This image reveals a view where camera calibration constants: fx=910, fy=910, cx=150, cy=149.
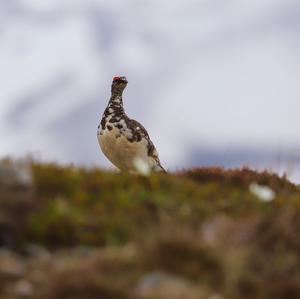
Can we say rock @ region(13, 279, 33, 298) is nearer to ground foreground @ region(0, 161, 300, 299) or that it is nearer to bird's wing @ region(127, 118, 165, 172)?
ground foreground @ region(0, 161, 300, 299)

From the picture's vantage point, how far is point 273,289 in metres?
9.34

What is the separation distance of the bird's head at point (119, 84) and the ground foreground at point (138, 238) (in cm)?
983

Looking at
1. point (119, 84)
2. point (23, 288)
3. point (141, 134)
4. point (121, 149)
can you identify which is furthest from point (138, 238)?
point (119, 84)

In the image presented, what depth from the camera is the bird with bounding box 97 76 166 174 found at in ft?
71.5

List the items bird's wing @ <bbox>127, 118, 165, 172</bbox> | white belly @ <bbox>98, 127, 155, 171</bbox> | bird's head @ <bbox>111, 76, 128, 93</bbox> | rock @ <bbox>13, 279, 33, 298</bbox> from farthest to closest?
bird's head @ <bbox>111, 76, 128, 93</bbox>
bird's wing @ <bbox>127, 118, 165, 172</bbox>
white belly @ <bbox>98, 127, 155, 171</bbox>
rock @ <bbox>13, 279, 33, 298</bbox>

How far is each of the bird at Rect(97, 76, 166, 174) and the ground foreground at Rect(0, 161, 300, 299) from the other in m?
7.81

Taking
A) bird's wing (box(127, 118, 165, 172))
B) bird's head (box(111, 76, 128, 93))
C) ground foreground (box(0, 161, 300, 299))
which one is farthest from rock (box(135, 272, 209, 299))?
bird's head (box(111, 76, 128, 93))

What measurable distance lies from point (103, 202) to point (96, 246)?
1.42 m

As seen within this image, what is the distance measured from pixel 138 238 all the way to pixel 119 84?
13.9 meters

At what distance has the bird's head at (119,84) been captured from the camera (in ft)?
77.6

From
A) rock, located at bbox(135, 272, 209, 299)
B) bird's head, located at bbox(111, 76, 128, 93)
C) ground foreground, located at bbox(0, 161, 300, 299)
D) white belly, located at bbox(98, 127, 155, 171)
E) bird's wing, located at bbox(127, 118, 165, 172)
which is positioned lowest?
rock, located at bbox(135, 272, 209, 299)

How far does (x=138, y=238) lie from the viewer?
10000 millimetres

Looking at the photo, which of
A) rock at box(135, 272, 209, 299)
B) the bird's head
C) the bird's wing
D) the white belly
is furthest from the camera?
the bird's head

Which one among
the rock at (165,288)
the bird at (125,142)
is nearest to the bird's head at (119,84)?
the bird at (125,142)
